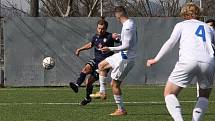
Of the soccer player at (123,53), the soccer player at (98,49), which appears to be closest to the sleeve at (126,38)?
the soccer player at (123,53)

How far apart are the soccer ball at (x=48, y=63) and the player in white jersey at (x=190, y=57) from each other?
14.6 meters

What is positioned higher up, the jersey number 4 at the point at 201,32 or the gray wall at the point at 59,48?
the jersey number 4 at the point at 201,32

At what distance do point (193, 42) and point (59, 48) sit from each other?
15.0m

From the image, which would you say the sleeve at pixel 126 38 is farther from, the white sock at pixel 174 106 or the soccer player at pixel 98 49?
the white sock at pixel 174 106

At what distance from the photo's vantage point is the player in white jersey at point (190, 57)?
26.8 ft

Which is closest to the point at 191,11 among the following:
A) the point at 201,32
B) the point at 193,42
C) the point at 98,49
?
the point at 201,32

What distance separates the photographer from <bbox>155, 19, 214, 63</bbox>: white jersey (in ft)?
26.8

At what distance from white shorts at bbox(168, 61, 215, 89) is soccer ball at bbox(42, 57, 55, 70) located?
48.4ft

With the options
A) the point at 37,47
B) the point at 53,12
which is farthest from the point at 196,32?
the point at 53,12

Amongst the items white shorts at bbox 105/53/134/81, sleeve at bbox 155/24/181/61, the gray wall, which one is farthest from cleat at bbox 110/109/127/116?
the gray wall

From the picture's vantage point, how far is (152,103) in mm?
14258

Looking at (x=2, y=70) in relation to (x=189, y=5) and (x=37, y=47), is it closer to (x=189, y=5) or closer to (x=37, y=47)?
(x=37, y=47)

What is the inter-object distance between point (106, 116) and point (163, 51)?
3.19 meters

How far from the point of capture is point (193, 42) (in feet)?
27.0
